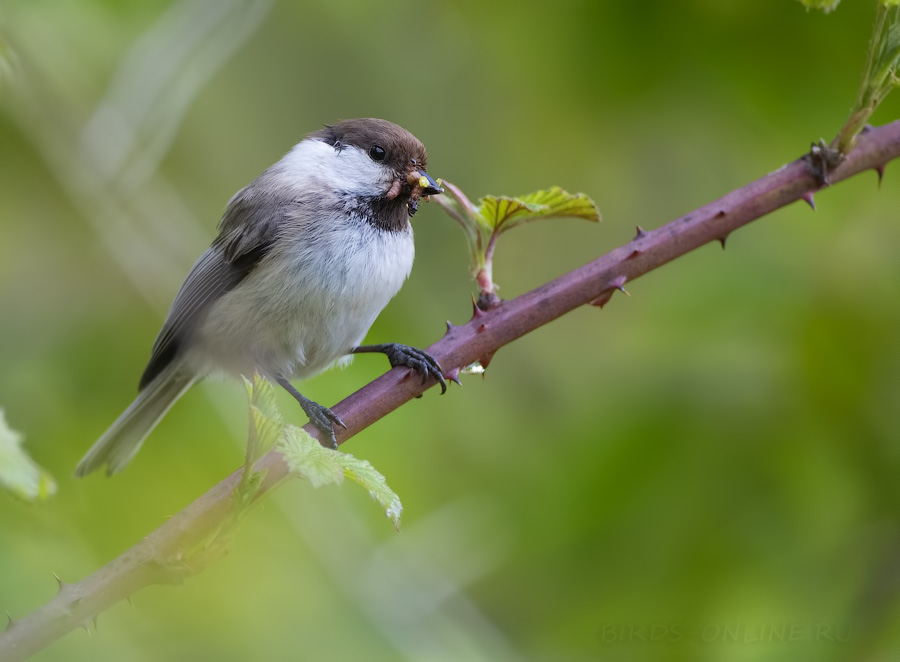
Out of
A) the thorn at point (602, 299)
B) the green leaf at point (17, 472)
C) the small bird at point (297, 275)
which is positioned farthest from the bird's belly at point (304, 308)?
the green leaf at point (17, 472)

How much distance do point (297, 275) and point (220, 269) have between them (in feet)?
1.19

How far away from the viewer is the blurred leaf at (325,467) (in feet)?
2.63

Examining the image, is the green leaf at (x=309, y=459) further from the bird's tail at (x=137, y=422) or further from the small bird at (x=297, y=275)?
the bird's tail at (x=137, y=422)

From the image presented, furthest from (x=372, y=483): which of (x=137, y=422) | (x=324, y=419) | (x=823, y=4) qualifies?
(x=137, y=422)

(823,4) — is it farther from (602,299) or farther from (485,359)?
(485,359)

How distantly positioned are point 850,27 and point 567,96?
72 cm

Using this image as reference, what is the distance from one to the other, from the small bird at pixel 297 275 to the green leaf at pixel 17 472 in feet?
3.81

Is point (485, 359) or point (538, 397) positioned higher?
point (485, 359)

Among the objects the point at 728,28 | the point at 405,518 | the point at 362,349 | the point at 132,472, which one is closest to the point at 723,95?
the point at 728,28

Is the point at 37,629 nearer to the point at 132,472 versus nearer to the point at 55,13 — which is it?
the point at 132,472

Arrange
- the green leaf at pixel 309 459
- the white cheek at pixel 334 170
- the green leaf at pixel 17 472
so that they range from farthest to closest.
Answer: the white cheek at pixel 334 170
the green leaf at pixel 309 459
the green leaf at pixel 17 472

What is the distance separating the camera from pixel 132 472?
1.96 meters

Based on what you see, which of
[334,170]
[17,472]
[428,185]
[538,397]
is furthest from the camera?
[538,397]

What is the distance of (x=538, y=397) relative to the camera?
234cm
